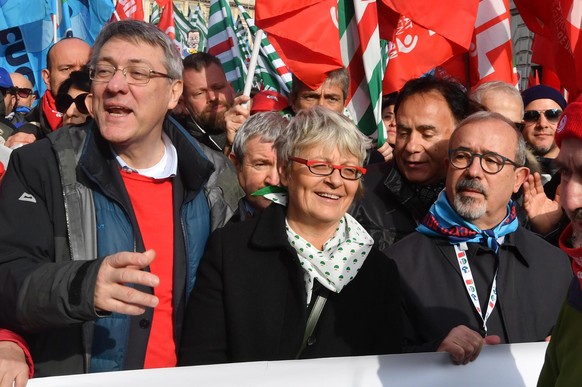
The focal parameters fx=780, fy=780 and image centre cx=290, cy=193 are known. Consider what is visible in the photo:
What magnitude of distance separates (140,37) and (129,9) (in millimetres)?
7354

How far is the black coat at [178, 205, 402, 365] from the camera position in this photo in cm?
287

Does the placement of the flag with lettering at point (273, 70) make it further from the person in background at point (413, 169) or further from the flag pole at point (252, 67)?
the person in background at point (413, 169)

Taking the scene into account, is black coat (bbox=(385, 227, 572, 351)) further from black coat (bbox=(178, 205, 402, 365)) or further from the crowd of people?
black coat (bbox=(178, 205, 402, 365))

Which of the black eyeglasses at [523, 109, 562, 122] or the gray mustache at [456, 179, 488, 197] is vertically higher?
the gray mustache at [456, 179, 488, 197]

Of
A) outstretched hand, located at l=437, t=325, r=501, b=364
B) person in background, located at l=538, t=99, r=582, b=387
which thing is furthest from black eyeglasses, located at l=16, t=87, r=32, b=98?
person in background, located at l=538, t=99, r=582, b=387

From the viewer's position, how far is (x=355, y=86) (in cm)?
538

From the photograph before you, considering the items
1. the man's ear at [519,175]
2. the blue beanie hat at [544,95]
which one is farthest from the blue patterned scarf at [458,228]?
the blue beanie hat at [544,95]

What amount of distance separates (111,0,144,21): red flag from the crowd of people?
6.78 m

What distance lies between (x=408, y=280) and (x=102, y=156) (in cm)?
136

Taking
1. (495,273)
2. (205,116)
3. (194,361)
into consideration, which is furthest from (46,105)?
(495,273)

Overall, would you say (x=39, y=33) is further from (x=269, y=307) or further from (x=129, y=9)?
(x=269, y=307)

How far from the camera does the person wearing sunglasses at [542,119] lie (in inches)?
234

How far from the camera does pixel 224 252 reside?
296cm

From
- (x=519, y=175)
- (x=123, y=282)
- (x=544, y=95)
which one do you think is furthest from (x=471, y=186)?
(x=544, y=95)
